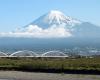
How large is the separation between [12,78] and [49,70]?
18.3 feet

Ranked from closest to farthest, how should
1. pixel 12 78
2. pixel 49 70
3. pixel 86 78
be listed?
pixel 86 78, pixel 12 78, pixel 49 70

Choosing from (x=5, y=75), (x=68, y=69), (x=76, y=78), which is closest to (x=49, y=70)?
(x=68, y=69)

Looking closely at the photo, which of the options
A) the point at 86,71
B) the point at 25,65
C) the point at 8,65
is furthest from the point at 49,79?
the point at 8,65

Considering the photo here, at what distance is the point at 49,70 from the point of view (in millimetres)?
38781

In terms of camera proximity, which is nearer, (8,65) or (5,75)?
(5,75)

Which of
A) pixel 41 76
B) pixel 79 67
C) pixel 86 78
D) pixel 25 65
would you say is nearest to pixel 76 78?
pixel 86 78

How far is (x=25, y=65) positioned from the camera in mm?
41219

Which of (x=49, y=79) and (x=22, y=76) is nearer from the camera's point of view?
(x=49, y=79)

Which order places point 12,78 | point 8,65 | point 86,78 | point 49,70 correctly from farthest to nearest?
point 8,65
point 49,70
point 12,78
point 86,78

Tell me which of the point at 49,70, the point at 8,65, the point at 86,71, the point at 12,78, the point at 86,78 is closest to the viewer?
the point at 86,78

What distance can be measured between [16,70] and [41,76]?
706 centimetres

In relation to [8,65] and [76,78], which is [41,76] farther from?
[8,65]

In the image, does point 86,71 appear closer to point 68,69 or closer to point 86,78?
point 68,69

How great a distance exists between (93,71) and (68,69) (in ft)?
9.03
